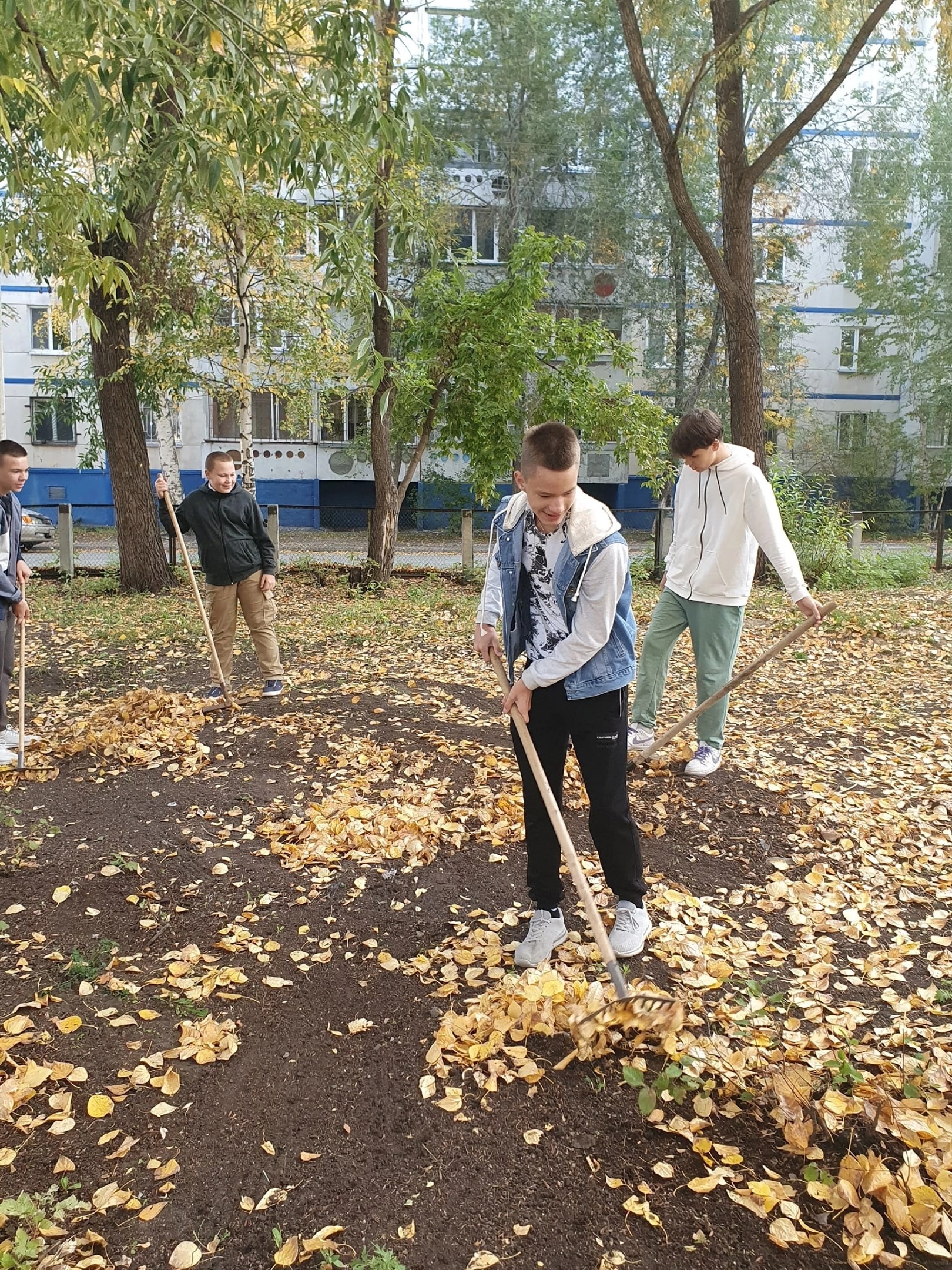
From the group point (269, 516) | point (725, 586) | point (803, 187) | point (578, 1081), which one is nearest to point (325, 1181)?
point (578, 1081)

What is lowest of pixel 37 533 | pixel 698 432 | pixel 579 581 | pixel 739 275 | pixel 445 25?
pixel 37 533

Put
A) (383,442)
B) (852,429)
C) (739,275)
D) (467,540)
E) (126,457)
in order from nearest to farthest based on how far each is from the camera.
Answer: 1. (739,275)
2. (126,457)
3. (383,442)
4. (467,540)
5. (852,429)

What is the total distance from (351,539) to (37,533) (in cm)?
709

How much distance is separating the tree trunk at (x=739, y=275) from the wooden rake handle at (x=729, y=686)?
7.65 m

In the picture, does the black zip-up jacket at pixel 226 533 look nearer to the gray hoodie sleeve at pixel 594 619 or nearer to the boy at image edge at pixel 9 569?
the boy at image edge at pixel 9 569

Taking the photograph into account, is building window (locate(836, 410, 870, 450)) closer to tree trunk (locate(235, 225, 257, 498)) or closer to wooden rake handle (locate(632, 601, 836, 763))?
tree trunk (locate(235, 225, 257, 498))

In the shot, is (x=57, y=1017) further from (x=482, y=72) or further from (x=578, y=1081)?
(x=482, y=72)

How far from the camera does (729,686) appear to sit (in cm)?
480

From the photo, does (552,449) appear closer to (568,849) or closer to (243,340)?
(568,849)

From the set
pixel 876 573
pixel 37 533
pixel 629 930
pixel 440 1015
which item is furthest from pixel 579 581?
pixel 37 533

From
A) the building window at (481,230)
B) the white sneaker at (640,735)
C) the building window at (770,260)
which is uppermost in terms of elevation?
the building window at (481,230)

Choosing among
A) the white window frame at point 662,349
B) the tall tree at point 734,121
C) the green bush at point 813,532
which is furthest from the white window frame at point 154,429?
the green bush at point 813,532

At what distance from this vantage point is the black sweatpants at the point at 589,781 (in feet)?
10.5

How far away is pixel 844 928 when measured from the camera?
3.85 m
